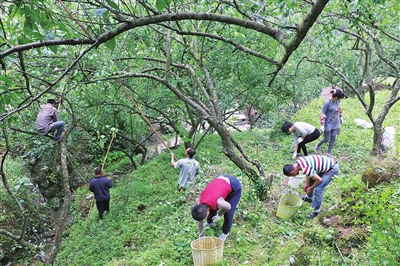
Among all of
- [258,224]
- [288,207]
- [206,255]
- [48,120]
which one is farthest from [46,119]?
[288,207]

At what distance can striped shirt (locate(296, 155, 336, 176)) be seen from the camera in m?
4.91

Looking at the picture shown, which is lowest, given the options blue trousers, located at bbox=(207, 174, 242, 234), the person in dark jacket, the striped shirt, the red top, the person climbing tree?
the person in dark jacket

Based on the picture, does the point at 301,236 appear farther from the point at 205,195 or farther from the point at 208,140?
the point at 208,140

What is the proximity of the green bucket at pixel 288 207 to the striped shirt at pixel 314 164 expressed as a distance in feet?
2.28

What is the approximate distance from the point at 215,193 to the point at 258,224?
5.14 ft

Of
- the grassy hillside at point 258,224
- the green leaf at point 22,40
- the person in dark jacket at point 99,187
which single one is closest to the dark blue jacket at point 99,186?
the person in dark jacket at point 99,187

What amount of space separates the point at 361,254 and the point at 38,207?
9.14 metres

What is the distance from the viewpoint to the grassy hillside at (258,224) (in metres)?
3.31

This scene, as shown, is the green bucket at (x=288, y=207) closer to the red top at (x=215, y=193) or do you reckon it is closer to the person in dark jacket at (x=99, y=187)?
the red top at (x=215, y=193)

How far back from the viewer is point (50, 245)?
27.5ft

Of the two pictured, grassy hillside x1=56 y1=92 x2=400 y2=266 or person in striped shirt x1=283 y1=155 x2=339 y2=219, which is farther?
person in striped shirt x1=283 y1=155 x2=339 y2=219

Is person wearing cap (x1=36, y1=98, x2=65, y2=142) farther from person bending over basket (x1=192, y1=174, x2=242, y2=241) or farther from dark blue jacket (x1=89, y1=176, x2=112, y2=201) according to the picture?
person bending over basket (x1=192, y1=174, x2=242, y2=241)

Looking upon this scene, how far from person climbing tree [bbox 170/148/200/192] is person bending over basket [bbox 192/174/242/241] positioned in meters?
1.80

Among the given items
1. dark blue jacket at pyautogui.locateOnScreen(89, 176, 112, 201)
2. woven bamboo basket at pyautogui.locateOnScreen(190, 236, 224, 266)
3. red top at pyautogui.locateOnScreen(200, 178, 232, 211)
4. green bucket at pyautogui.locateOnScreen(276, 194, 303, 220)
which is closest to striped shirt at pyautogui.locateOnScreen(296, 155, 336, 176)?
green bucket at pyautogui.locateOnScreen(276, 194, 303, 220)
